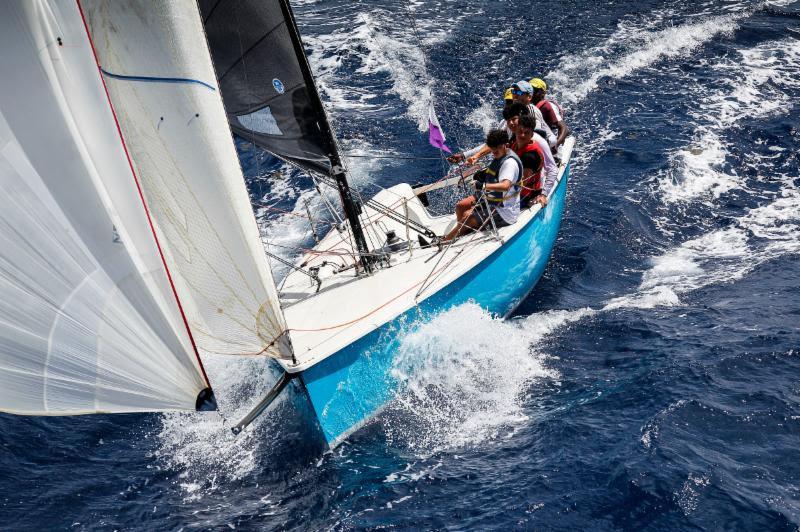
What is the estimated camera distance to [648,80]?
13391 mm

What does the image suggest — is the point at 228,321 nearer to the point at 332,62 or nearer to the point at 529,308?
the point at 529,308

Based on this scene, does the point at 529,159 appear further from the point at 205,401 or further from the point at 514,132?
the point at 205,401

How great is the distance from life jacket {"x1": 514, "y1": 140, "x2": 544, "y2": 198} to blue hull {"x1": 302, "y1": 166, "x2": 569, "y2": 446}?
0.96ft

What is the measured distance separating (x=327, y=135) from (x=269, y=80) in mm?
724

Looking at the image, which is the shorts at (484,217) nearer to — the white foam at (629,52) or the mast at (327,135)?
the mast at (327,135)

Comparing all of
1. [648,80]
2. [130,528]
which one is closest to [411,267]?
[130,528]

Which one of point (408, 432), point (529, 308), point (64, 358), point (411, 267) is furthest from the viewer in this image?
point (529, 308)

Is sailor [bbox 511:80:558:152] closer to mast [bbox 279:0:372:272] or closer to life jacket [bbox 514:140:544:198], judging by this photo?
life jacket [bbox 514:140:544:198]

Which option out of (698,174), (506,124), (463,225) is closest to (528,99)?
(506,124)

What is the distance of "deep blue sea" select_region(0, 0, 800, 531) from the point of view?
5.69 meters

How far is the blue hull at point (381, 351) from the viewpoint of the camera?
6.29 m

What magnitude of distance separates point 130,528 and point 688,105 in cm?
1046

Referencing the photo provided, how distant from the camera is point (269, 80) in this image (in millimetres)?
7055

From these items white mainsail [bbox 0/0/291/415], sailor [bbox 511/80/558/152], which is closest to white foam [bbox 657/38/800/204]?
sailor [bbox 511/80/558/152]
